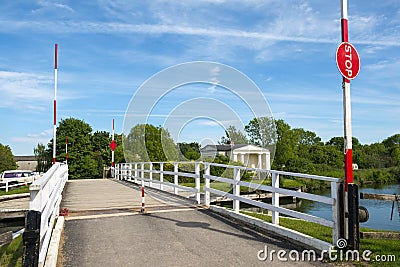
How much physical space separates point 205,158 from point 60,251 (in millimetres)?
12414

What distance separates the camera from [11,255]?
22.2 feet

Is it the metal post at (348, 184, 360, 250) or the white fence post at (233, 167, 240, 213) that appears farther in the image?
the white fence post at (233, 167, 240, 213)

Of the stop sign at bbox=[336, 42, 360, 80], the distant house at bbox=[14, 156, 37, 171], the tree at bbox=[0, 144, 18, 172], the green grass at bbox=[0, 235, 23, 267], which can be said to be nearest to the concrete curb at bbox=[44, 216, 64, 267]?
the green grass at bbox=[0, 235, 23, 267]

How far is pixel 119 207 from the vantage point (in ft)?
33.3

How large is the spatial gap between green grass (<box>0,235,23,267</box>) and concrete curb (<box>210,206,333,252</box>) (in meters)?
4.26

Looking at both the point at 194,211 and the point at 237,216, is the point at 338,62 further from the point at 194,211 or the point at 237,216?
the point at 194,211

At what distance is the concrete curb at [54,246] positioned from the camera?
195 inches

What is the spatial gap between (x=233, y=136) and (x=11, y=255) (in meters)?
13.4

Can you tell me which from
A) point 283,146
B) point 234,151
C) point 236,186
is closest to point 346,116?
point 236,186

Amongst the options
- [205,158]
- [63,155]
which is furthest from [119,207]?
[63,155]

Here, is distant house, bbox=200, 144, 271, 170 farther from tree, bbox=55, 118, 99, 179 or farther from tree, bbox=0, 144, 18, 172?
tree, bbox=0, 144, 18, 172

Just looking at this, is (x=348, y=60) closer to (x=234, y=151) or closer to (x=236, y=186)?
(x=236, y=186)

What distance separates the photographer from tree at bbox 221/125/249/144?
1815 cm

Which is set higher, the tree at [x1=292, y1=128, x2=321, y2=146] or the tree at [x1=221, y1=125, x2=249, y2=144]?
the tree at [x1=292, y1=128, x2=321, y2=146]
